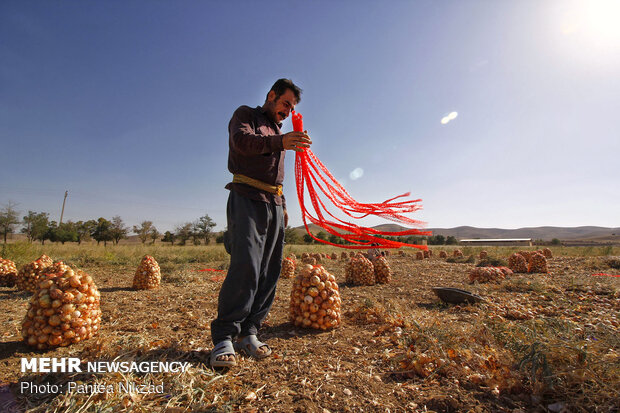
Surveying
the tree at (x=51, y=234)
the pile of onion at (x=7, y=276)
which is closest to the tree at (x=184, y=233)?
the tree at (x=51, y=234)

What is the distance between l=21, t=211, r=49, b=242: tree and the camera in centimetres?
3845

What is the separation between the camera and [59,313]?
2.07 metres

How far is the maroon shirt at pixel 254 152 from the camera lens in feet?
6.41

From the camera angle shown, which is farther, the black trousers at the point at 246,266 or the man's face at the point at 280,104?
the man's face at the point at 280,104

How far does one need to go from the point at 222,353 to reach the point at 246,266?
1.93 ft

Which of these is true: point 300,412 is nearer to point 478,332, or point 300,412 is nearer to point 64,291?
point 478,332

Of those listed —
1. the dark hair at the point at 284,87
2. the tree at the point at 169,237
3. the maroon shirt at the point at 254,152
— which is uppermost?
the dark hair at the point at 284,87

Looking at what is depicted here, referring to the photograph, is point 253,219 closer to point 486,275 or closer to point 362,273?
point 362,273

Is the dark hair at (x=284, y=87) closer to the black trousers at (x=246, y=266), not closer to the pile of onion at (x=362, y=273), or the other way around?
the black trousers at (x=246, y=266)

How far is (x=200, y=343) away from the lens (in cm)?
222

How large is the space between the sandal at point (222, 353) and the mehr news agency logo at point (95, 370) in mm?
168

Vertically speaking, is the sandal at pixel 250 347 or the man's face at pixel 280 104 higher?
the man's face at pixel 280 104

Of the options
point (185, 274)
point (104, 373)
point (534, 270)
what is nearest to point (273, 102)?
point (104, 373)

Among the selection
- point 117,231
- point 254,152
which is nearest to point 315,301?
point 254,152
